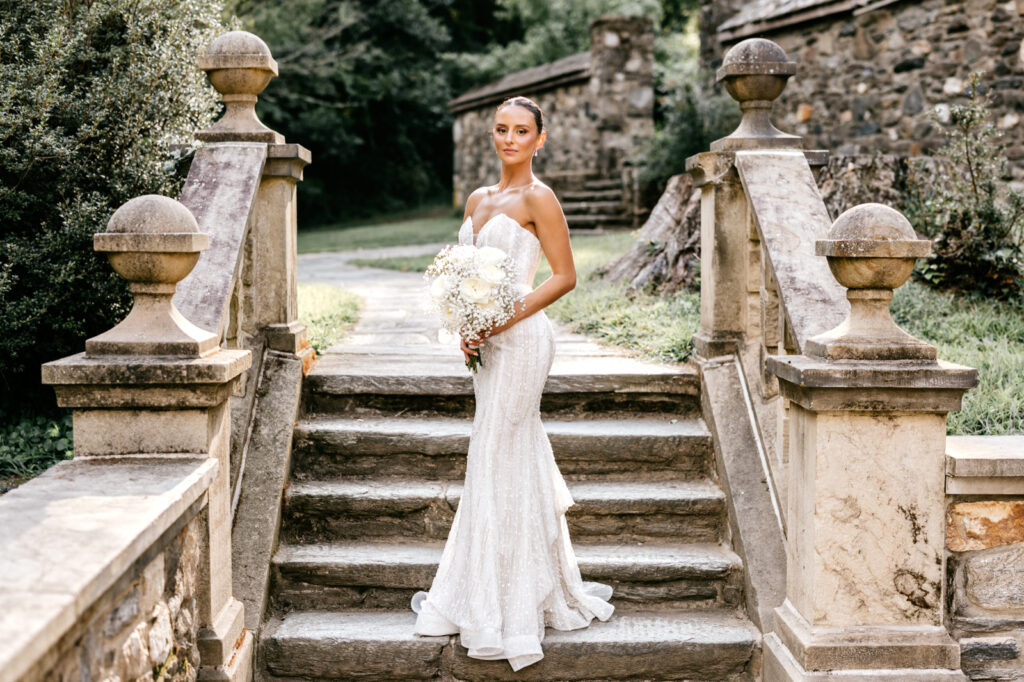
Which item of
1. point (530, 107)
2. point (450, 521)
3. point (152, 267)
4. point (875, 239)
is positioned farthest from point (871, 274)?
point (152, 267)

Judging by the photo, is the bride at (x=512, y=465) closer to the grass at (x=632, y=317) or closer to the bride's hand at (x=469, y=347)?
the bride's hand at (x=469, y=347)

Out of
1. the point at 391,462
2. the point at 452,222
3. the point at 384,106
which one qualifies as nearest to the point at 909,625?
the point at 391,462

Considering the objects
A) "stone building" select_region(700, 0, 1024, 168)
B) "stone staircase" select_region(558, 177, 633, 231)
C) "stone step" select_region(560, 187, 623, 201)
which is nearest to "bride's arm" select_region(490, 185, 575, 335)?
"stone building" select_region(700, 0, 1024, 168)

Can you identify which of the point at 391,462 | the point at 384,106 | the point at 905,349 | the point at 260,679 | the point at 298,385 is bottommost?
the point at 260,679

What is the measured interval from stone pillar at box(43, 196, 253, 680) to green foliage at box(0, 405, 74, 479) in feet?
6.47

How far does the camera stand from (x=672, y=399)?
4883 mm

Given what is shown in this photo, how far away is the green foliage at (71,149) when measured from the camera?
498 cm

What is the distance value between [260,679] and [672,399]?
2.43 meters

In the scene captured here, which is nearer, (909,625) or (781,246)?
(909,625)

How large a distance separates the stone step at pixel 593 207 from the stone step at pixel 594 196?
0.07 metres

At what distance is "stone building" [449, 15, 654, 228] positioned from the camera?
1549cm

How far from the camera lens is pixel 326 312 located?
22.2ft

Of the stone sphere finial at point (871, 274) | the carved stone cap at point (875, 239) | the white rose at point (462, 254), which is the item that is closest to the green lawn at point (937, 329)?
the stone sphere finial at point (871, 274)

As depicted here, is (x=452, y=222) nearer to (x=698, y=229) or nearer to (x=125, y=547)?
(x=698, y=229)
